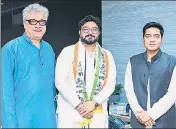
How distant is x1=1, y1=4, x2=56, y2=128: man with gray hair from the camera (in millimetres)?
1871

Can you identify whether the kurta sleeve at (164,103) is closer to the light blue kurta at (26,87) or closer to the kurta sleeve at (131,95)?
the kurta sleeve at (131,95)

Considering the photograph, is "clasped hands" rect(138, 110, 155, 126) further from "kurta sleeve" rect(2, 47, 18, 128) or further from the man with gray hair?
"kurta sleeve" rect(2, 47, 18, 128)

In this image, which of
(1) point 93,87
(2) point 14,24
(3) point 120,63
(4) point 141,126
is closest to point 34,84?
(1) point 93,87

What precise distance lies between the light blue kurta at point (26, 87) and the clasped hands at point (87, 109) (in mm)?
160

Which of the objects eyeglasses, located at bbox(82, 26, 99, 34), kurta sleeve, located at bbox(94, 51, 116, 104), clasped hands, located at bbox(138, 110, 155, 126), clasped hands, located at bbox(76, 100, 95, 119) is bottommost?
clasped hands, located at bbox(138, 110, 155, 126)

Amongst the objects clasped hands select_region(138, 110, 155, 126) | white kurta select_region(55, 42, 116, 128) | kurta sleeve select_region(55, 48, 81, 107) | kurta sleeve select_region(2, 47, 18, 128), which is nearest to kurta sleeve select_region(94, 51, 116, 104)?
white kurta select_region(55, 42, 116, 128)

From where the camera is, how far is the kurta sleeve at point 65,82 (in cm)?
199

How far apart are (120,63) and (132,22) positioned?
53 centimetres

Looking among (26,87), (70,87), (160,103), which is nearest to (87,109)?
(70,87)

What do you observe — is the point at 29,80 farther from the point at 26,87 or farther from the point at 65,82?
the point at 65,82

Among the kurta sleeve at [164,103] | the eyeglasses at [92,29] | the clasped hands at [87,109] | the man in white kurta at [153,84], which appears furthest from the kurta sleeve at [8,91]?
the kurta sleeve at [164,103]

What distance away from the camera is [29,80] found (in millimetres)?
1911

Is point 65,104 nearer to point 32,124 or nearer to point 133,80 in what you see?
A: point 32,124

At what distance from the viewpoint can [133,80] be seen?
2227 millimetres
